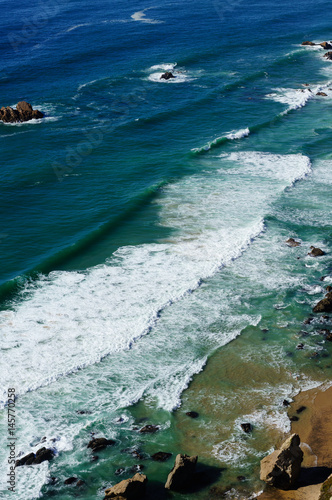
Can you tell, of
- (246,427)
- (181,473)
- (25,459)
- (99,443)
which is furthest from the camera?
(246,427)

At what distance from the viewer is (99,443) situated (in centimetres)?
1803

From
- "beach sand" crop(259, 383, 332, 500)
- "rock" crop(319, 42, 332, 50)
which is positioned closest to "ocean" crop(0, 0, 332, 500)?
"beach sand" crop(259, 383, 332, 500)

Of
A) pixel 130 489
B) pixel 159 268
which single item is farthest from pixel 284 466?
pixel 159 268

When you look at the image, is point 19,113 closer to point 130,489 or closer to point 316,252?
point 316,252

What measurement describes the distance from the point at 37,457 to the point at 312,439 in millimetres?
9443

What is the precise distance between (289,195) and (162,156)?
1326 cm

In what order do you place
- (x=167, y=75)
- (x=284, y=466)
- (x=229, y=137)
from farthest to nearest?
1. (x=167, y=75)
2. (x=229, y=137)
3. (x=284, y=466)

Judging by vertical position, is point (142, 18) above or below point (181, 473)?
above

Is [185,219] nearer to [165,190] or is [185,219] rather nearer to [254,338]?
[165,190]

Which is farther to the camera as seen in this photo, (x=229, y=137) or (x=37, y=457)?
(x=229, y=137)

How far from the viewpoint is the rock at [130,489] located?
15.5 metres

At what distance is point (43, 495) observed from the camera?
53.9ft

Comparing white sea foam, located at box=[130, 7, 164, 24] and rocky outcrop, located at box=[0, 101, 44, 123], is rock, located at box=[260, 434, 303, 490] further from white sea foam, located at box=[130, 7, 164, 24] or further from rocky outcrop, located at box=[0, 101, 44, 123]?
white sea foam, located at box=[130, 7, 164, 24]

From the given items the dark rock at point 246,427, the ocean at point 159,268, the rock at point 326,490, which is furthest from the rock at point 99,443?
the rock at point 326,490
